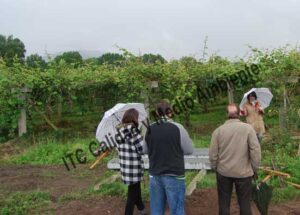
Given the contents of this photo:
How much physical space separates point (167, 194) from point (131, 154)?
0.96 metres

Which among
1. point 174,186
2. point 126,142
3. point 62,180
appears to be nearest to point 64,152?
point 62,180

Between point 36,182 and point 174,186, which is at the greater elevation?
point 174,186

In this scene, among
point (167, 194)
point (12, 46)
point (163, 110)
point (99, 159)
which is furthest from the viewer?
point (12, 46)

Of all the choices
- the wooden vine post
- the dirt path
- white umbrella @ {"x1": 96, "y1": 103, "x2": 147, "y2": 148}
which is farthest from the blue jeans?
the wooden vine post

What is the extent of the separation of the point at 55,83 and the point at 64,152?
307 centimetres

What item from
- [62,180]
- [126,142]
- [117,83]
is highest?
[117,83]

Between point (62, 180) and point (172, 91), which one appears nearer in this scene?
point (62, 180)

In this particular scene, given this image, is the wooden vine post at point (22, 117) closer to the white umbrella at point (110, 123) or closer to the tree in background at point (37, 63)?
the tree in background at point (37, 63)

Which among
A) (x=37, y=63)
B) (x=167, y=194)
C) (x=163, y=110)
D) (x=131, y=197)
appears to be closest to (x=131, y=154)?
(x=131, y=197)

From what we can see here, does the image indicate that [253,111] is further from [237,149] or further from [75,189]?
[237,149]

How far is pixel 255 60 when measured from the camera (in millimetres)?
11961

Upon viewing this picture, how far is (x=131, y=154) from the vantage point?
5629 millimetres

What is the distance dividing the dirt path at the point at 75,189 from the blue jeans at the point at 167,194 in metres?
1.17

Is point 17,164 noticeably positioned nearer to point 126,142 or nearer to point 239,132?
point 126,142
